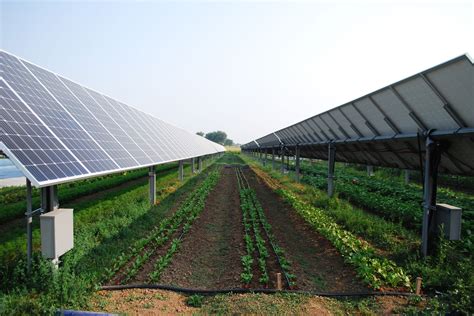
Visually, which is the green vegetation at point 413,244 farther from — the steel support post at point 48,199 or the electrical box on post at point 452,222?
the steel support post at point 48,199

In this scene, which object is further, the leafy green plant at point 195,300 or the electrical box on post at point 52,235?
the electrical box on post at point 52,235

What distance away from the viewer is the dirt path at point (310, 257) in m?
6.82

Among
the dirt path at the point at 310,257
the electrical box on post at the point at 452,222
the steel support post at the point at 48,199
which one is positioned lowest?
the dirt path at the point at 310,257

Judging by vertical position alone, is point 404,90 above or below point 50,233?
above

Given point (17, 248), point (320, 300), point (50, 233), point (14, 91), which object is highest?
point (14, 91)

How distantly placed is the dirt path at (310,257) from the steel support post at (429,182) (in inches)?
91.1

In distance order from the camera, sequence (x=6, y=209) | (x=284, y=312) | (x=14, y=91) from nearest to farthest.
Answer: (x=284, y=312), (x=14, y=91), (x=6, y=209)

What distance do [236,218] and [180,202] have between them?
4176mm

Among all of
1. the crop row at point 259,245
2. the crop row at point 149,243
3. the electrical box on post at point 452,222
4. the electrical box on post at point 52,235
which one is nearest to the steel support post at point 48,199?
the electrical box on post at point 52,235

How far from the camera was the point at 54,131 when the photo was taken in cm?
759

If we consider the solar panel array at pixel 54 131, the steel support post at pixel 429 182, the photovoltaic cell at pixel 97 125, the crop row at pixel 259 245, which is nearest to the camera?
the solar panel array at pixel 54 131

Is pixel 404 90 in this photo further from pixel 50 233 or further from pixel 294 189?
pixel 294 189

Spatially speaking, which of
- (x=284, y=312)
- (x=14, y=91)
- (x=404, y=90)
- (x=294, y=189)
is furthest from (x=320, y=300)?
(x=294, y=189)

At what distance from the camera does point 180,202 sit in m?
15.9
